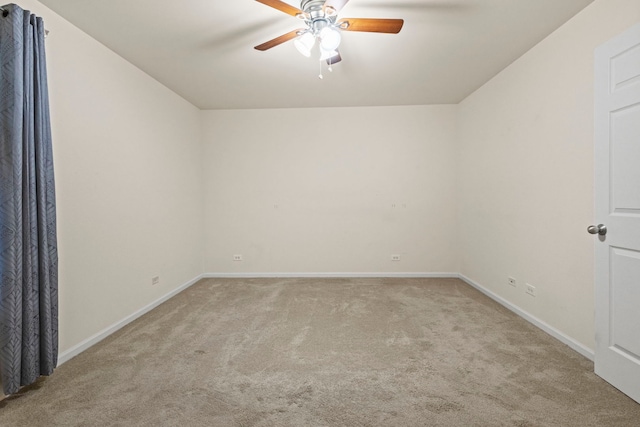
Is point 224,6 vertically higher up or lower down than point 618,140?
higher up

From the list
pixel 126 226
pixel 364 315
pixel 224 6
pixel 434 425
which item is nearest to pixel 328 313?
pixel 364 315

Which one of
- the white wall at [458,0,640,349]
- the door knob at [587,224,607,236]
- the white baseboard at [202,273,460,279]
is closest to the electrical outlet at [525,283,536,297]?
the white wall at [458,0,640,349]

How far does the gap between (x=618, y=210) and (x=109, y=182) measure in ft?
12.7

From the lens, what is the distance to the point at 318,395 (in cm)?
178

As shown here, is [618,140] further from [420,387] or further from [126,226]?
[126,226]

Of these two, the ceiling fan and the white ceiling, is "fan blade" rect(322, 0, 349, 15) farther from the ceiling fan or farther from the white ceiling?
the white ceiling

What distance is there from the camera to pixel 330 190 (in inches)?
180

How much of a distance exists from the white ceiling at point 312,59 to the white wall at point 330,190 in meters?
0.58

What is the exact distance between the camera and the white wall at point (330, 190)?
4480mm

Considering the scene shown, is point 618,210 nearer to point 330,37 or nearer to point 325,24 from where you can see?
point 330,37

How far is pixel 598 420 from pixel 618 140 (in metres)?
1.58

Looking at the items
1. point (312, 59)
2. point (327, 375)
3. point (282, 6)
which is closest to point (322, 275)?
point (327, 375)

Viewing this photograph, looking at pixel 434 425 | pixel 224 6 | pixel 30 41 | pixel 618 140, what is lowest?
pixel 434 425

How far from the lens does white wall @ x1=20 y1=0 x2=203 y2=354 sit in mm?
2254
